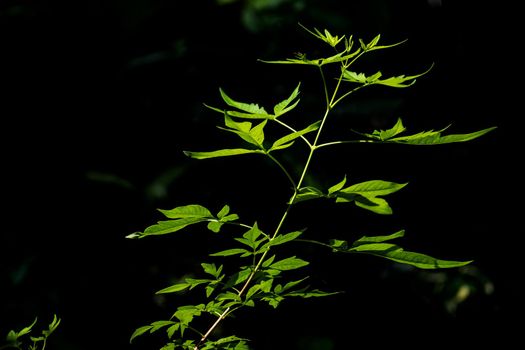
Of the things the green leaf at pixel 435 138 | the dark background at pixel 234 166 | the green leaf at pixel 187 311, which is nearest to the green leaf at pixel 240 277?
the green leaf at pixel 187 311

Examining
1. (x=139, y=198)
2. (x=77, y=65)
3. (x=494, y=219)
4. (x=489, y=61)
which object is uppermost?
(x=77, y=65)

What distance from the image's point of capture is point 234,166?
7.19 feet

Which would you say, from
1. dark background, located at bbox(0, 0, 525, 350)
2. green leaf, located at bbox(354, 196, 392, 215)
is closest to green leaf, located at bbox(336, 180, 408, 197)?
green leaf, located at bbox(354, 196, 392, 215)

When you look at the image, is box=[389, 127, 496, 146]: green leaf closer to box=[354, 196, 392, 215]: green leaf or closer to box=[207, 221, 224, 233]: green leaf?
box=[354, 196, 392, 215]: green leaf

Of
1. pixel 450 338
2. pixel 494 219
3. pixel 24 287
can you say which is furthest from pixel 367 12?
pixel 24 287

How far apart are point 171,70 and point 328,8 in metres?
0.71

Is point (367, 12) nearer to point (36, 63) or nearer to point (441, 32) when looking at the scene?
point (441, 32)

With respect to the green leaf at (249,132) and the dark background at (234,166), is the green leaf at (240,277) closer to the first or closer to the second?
the green leaf at (249,132)

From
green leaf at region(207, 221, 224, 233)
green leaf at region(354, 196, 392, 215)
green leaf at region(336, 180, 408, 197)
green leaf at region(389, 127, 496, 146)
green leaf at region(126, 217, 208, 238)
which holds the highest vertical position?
green leaf at region(389, 127, 496, 146)

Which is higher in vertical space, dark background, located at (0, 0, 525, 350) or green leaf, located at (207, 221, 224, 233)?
green leaf, located at (207, 221, 224, 233)

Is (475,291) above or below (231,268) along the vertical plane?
below

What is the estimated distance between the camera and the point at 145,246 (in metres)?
2.16

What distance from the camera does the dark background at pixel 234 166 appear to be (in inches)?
82.4

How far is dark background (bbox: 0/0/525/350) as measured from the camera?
6.86 ft
